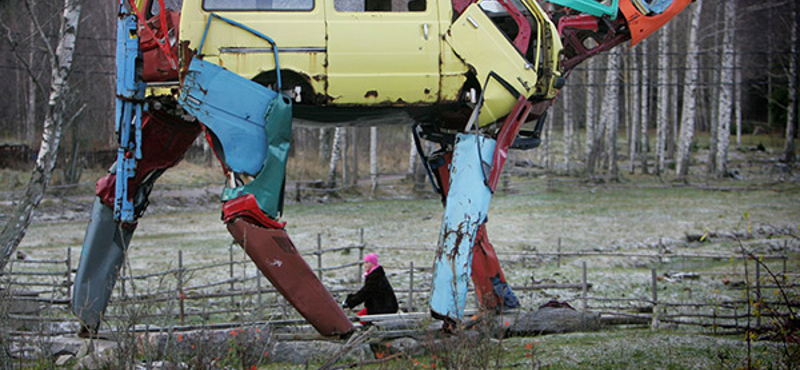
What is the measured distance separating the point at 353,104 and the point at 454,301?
63.8 inches

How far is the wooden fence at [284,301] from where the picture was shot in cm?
699

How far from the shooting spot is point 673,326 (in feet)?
26.0

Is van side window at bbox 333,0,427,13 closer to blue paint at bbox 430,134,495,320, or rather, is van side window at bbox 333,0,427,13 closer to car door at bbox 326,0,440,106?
car door at bbox 326,0,440,106

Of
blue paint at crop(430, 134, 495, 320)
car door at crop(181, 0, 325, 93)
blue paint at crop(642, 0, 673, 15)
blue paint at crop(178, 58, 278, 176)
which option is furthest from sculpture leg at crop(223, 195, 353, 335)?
blue paint at crop(642, 0, 673, 15)

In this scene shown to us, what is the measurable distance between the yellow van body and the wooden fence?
1.55 metres

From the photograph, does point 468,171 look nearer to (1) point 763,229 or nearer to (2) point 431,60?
(2) point 431,60

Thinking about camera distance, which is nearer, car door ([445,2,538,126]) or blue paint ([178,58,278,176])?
blue paint ([178,58,278,176])

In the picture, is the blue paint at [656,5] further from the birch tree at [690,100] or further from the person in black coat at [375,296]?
the birch tree at [690,100]

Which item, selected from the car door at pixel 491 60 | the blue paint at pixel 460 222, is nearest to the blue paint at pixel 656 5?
the car door at pixel 491 60

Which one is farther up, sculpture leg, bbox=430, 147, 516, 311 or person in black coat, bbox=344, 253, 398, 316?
sculpture leg, bbox=430, 147, 516, 311

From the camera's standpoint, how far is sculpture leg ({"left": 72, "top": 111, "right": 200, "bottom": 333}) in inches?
261

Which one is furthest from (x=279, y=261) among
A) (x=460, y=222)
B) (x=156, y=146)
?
(x=156, y=146)

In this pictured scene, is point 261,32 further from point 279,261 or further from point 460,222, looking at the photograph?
point 460,222

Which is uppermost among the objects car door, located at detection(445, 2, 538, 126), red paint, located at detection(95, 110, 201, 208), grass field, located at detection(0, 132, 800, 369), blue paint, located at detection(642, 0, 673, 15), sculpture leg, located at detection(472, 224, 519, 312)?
blue paint, located at detection(642, 0, 673, 15)
